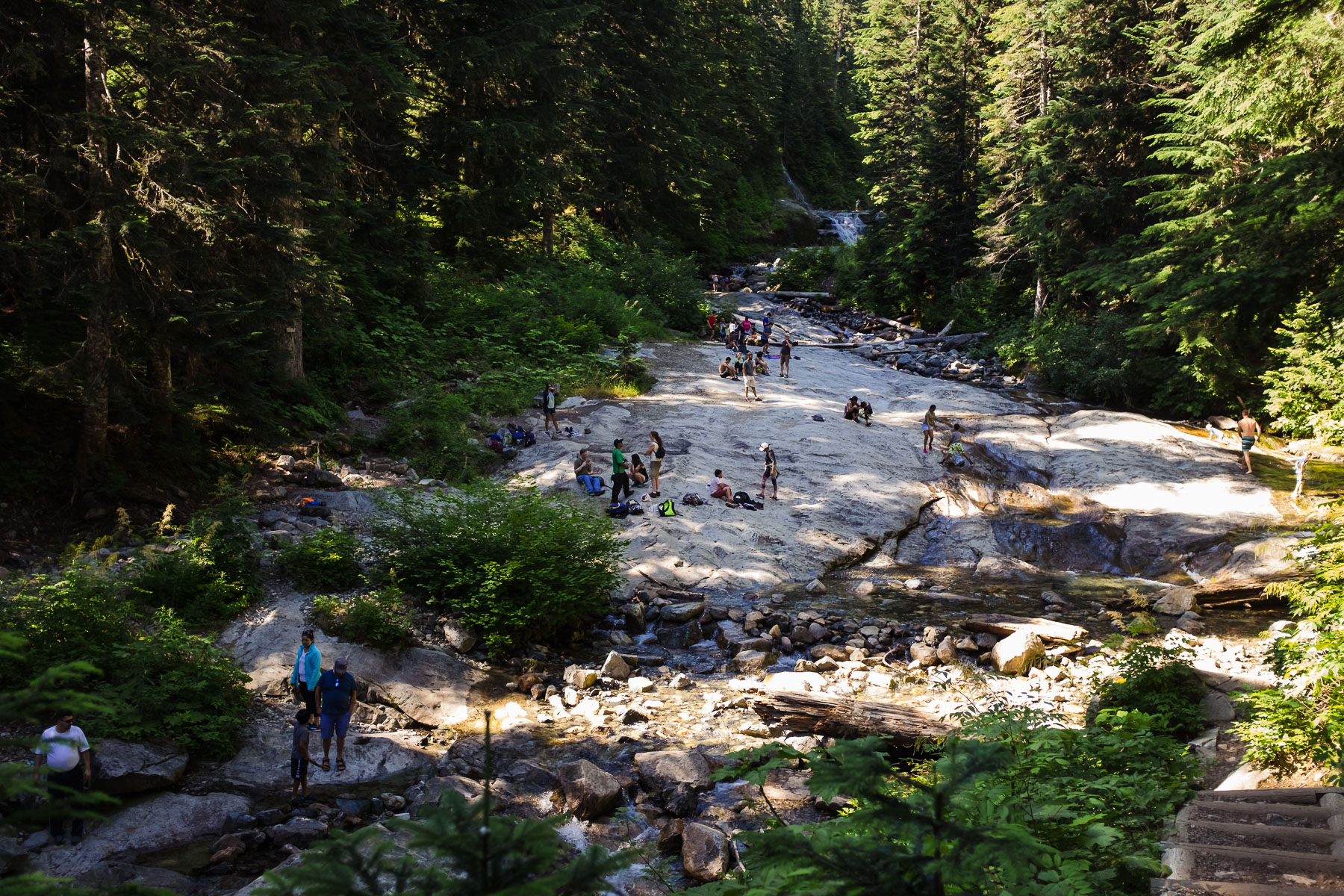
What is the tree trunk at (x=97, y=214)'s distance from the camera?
10.8 metres

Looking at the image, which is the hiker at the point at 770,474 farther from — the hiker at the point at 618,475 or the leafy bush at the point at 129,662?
the leafy bush at the point at 129,662

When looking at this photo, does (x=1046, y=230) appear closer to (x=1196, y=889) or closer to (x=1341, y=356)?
(x=1341, y=356)

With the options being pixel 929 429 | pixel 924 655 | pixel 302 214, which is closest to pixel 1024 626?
pixel 924 655

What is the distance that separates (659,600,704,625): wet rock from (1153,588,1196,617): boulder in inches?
309

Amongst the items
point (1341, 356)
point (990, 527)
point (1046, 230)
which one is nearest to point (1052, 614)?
point (990, 527)

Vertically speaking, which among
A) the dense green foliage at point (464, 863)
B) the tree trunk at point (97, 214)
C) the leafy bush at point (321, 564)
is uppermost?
the tree trunk at point (97, 214)

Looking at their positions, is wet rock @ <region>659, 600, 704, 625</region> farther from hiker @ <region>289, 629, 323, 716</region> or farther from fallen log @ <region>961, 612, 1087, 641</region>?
hiker @ <region>289, 629, 323, 716</region>

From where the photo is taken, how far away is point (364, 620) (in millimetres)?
10281

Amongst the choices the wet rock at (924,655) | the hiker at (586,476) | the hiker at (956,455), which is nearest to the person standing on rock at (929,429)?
the hiker at (956,455)

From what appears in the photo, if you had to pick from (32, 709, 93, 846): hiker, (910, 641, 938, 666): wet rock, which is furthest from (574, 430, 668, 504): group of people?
(32, 709, 93, 846): hiker

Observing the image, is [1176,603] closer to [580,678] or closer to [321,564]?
[580,678]

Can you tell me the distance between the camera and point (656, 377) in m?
24.3

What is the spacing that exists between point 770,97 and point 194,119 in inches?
2128

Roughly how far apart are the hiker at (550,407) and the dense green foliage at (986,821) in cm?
1297
